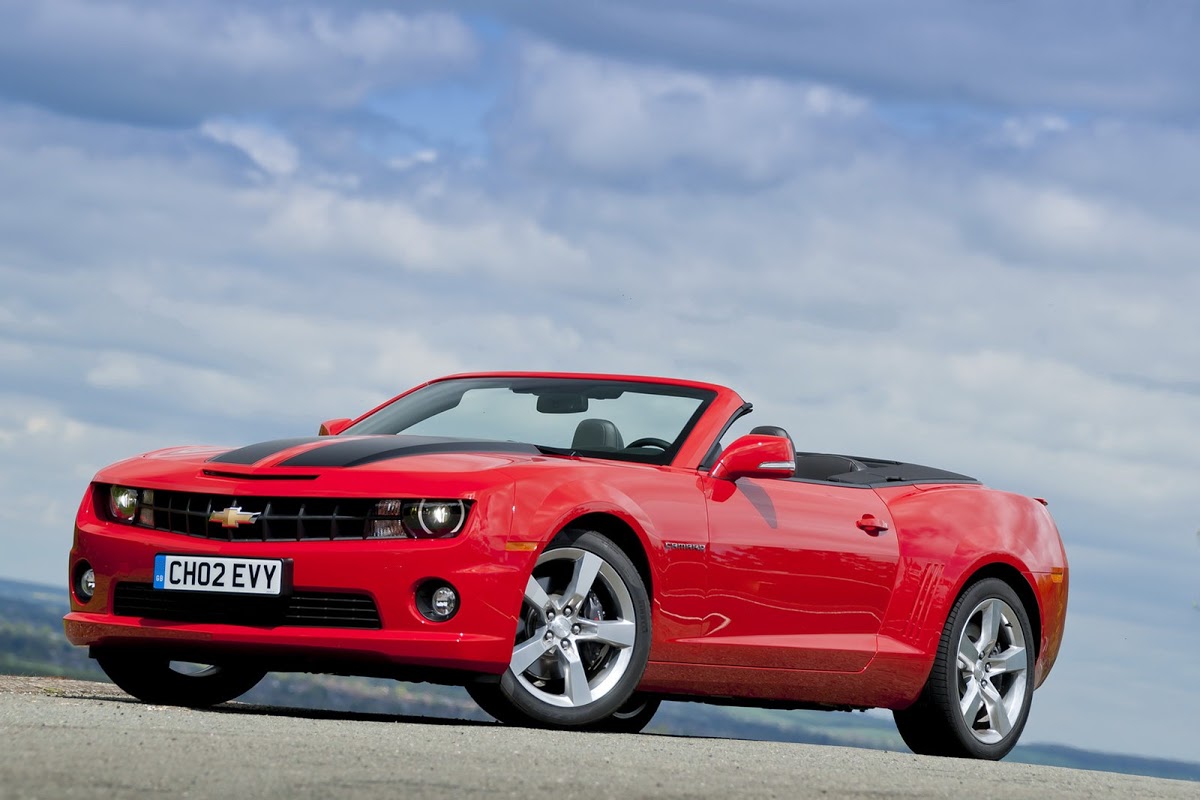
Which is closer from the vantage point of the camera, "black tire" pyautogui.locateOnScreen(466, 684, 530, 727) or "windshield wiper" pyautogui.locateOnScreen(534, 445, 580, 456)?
"black tire" pyautogui.locateOnScreen(466, 684, 530, 727)

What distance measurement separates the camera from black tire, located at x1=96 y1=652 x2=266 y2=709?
8.28 meters

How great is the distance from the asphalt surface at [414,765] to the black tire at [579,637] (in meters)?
0.20

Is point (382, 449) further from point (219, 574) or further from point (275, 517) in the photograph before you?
point (219, 574)

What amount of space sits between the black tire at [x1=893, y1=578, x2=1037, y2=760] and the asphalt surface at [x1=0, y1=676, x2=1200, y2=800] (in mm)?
1458

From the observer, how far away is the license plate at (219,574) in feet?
23.3

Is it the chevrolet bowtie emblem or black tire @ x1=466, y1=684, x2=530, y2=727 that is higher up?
the chevrolet bowtie emblem

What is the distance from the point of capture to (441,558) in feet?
22.8

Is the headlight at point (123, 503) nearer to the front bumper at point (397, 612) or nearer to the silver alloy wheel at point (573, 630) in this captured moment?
the front bumper at point (397, 612)

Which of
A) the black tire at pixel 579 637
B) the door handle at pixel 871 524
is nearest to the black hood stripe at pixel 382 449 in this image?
the black tire at pixel 579 637

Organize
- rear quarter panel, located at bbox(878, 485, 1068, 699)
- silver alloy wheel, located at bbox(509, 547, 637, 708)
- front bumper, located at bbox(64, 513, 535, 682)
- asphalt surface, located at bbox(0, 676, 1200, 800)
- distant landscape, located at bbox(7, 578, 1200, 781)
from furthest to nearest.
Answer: distant landscape, located at bbox(7, 578, 1200, 781)
rear quarter panel, located at bbox(878, 485, 1068, 699)
silver alloy wheel, located at bbox(509, 547, 637, 708)
front bumper, located at bbox(64, 513, 535, 682)
asphalt surface, located at bbox(0, 676, 1200, 800)

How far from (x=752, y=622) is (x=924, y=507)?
1498 mm

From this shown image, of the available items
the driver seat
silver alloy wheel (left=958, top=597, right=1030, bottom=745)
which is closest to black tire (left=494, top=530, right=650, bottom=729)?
the driver seat

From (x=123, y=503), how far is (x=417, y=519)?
1484mm

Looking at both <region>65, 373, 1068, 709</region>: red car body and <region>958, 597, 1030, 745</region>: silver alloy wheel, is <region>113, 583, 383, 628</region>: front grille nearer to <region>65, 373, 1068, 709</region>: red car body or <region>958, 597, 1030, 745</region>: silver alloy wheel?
<region>65, 373, 1068, 709</region>: red car body
